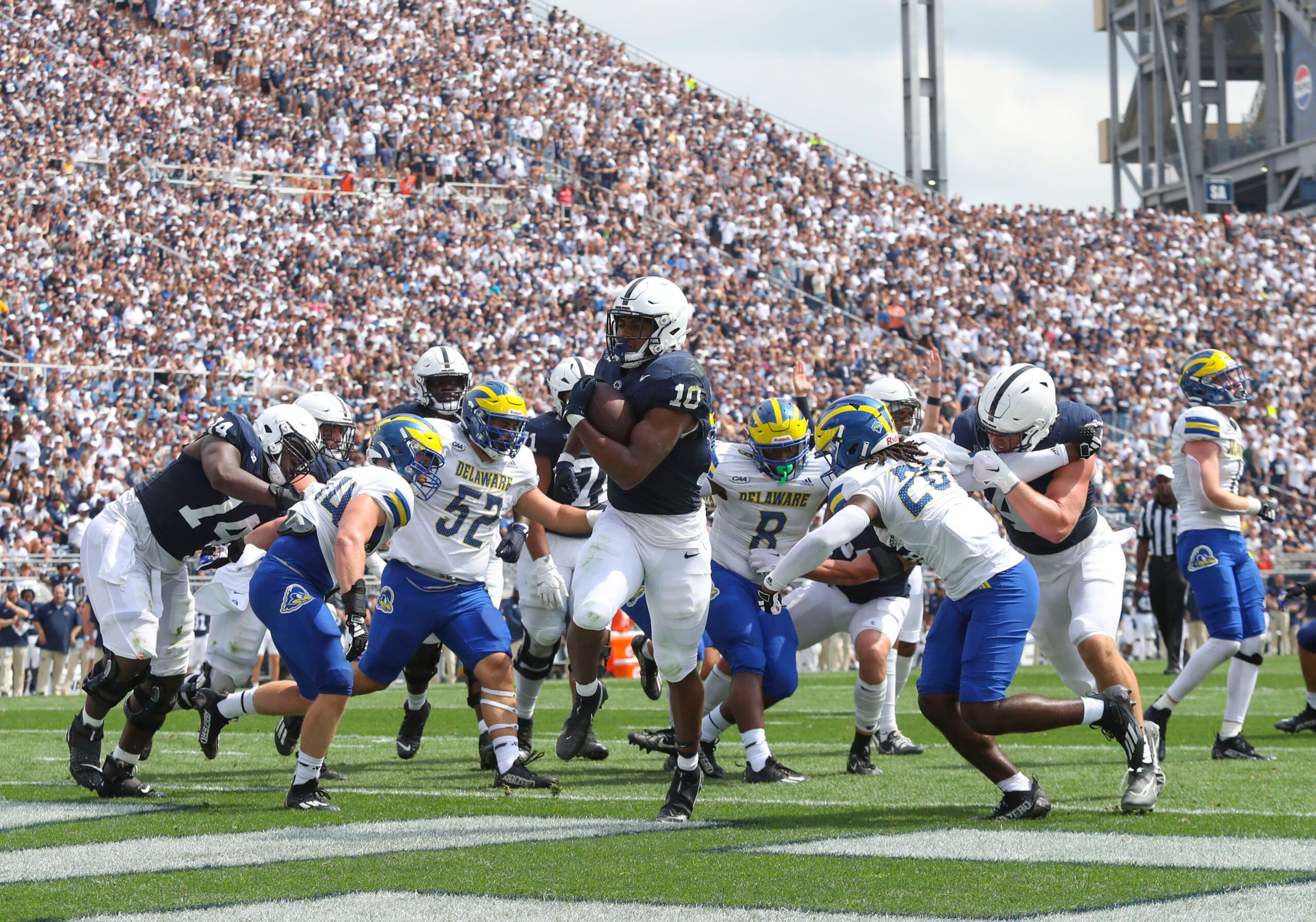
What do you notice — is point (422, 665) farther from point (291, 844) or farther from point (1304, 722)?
point (1304, 722)

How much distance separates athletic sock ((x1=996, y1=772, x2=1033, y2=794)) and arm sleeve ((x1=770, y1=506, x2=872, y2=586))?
1.02 metres

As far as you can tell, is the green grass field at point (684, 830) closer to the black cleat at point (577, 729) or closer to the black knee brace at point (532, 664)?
the black cleat at point (577, 729)

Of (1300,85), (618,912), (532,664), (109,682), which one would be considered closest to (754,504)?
(532,664)

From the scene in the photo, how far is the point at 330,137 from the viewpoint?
3052cm

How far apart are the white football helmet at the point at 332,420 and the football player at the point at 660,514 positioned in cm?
252

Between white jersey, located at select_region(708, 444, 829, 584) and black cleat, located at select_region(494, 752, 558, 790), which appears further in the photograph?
white jersey, located at select_region(708, 444, 829, 584)

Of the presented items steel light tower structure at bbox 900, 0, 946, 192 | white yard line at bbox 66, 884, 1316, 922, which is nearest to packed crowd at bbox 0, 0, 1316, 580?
steel light tower structure at bbox 900, 0, 946, 192

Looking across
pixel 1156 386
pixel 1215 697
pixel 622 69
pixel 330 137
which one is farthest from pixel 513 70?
pixel 1215 697

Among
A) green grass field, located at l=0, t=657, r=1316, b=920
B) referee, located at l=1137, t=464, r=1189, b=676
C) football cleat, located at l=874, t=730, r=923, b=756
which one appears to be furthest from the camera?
referee, located at l=1137, t=464, r=1189, b=676

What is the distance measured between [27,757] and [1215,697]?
8.93 metres

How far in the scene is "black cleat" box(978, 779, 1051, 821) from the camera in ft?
19.1

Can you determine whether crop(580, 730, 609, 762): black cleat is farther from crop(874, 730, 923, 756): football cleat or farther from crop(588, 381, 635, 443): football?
crop(588, 381, 635, 443): football

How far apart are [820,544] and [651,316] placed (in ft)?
3.43

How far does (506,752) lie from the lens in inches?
280
